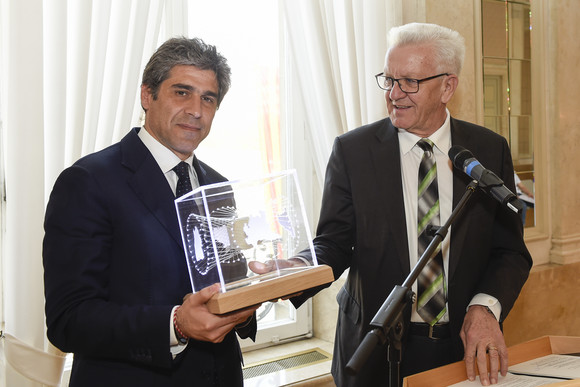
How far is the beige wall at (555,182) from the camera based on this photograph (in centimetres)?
360

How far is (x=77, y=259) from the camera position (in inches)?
52.8

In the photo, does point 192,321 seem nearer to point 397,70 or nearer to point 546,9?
point 397,70

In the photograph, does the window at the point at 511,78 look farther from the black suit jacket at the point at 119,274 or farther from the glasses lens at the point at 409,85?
the black suit jacket at the point at 119,274

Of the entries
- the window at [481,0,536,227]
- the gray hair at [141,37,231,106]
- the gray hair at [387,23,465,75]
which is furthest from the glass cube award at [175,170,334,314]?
the window at [481,0,536,227]

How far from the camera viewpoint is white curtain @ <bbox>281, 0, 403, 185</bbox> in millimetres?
2771

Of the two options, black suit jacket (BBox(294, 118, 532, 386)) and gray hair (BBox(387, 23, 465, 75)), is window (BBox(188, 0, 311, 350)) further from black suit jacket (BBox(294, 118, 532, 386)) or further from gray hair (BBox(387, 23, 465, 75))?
gray hair (BBox(387, 23, 465, 75))

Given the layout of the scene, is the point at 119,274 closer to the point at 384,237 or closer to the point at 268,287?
the point at 268,287

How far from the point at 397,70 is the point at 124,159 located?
100 centimetres

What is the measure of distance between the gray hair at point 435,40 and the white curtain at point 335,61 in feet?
2.67

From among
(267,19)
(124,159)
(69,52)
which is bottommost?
(124,159)

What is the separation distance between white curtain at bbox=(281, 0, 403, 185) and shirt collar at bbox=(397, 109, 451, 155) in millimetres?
835

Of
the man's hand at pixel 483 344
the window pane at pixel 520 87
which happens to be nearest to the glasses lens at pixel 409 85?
the man's hand at pixel 483 344

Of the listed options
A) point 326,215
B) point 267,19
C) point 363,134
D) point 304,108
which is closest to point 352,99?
point 304,108

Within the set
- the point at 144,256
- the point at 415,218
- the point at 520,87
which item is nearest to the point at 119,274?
the point at 144,256
